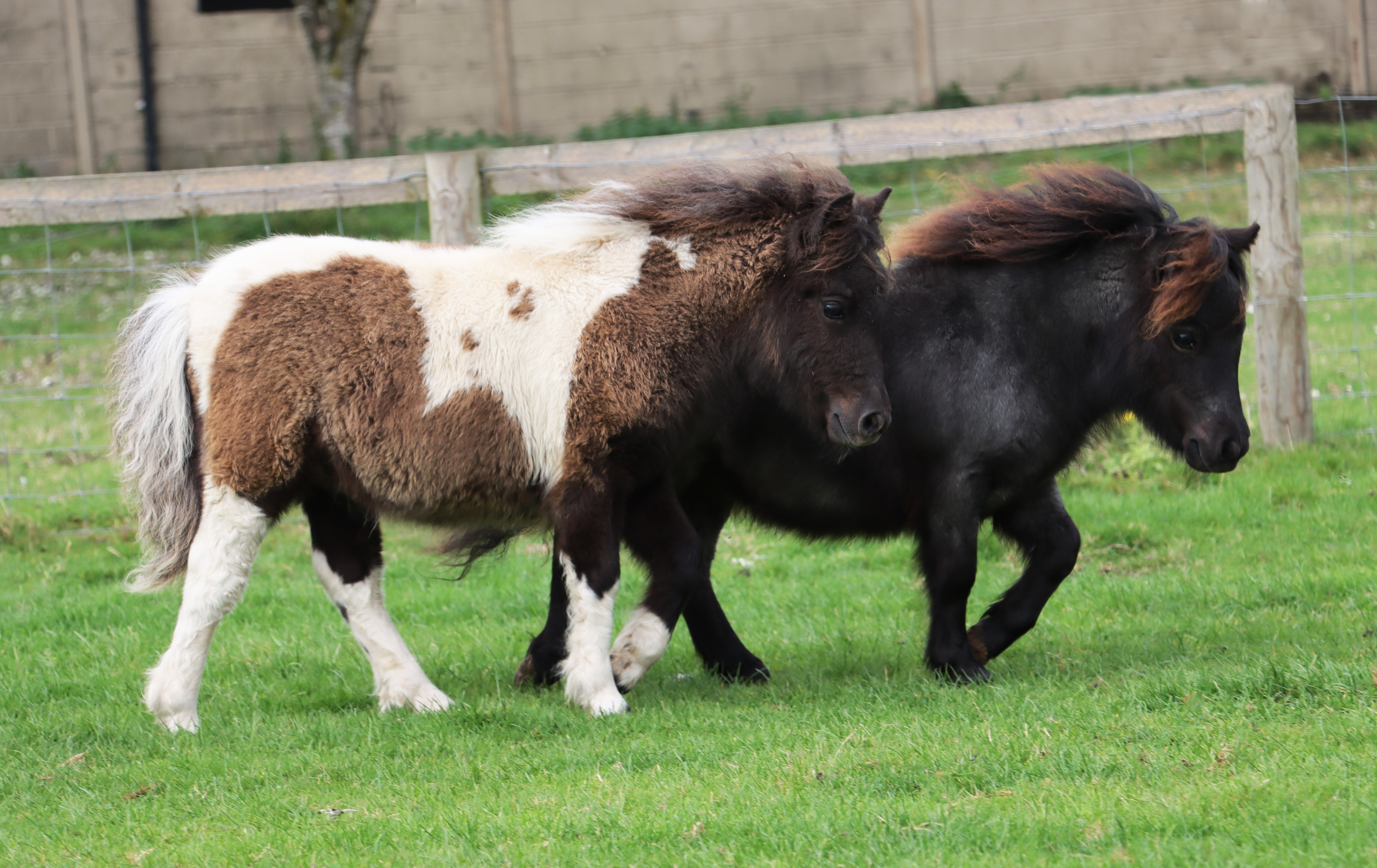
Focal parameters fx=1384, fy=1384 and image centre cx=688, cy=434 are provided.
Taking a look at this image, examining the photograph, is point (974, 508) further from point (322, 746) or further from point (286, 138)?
point (286, 138)

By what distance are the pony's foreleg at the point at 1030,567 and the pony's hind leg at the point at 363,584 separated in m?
2.11

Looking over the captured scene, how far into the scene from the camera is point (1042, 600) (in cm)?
536

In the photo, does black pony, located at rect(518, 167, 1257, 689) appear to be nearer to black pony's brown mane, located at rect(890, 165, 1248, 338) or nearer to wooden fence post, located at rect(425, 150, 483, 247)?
black pony's brown mane, located at rect(890, 165, 1248, 338)

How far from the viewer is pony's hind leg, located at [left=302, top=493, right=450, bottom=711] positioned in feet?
17.4

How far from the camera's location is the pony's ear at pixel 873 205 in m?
5.20

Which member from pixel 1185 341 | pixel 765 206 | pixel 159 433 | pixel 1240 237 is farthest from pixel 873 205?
pixel 159 433

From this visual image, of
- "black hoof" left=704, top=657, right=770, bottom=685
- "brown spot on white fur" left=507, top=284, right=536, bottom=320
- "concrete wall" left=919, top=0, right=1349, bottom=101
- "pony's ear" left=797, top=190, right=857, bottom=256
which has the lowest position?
"black hoof" left=704, top=657, right=770, bottom=685

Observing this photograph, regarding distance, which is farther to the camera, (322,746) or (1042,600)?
(1042,600)

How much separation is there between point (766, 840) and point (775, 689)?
1.75 meters

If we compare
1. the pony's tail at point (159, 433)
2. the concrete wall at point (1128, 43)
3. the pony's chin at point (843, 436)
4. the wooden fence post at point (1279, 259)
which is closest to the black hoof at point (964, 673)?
the pony's chin at point (843, 436)

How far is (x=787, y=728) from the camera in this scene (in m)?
4.57

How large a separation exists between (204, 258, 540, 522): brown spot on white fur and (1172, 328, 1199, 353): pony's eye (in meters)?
2.44

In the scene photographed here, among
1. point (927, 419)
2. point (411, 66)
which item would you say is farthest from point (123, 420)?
point (411, 66)

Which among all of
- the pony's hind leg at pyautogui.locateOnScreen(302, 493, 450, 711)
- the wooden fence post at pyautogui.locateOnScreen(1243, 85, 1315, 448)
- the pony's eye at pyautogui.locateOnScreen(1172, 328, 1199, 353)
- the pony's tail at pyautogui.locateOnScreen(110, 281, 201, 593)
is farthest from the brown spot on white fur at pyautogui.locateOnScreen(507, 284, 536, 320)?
the wooden fence post at pyautogui.locateOnScreen(1243, 85, 1315, 448)
